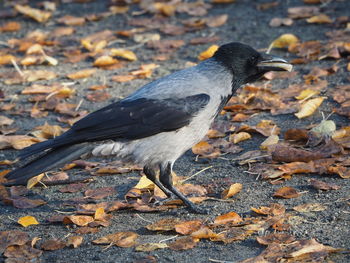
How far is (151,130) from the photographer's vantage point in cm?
494

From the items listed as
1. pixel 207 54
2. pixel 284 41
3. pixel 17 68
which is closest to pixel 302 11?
pixel 284 41

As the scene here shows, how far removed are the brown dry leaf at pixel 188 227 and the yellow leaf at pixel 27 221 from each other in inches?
40.2

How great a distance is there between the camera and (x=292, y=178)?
16.8ft

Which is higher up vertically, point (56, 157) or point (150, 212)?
point (56, 157)

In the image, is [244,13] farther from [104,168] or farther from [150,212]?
[150,212]

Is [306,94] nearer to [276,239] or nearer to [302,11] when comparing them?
[302,11]

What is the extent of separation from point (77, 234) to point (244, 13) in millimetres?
5098

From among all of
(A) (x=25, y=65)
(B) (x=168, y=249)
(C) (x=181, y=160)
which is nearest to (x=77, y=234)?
(B) (x=168, y=249)

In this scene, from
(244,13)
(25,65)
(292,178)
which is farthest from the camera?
(244,13)

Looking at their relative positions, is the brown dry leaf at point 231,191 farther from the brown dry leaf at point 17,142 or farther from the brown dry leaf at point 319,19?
the brown dry leaf at point 319,19

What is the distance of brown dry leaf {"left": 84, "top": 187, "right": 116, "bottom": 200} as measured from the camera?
16.7 feet

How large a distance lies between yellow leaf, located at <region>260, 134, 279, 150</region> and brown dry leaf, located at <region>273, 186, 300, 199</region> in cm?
78

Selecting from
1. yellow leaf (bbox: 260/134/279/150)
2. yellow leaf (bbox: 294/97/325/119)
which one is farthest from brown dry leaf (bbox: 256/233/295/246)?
yellow leaf (bbox: 294/97/325/119)

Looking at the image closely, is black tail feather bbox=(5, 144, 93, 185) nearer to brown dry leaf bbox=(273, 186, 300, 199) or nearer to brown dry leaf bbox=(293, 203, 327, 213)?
brown dry leaf bbox=(273, 186, 300, 199)
